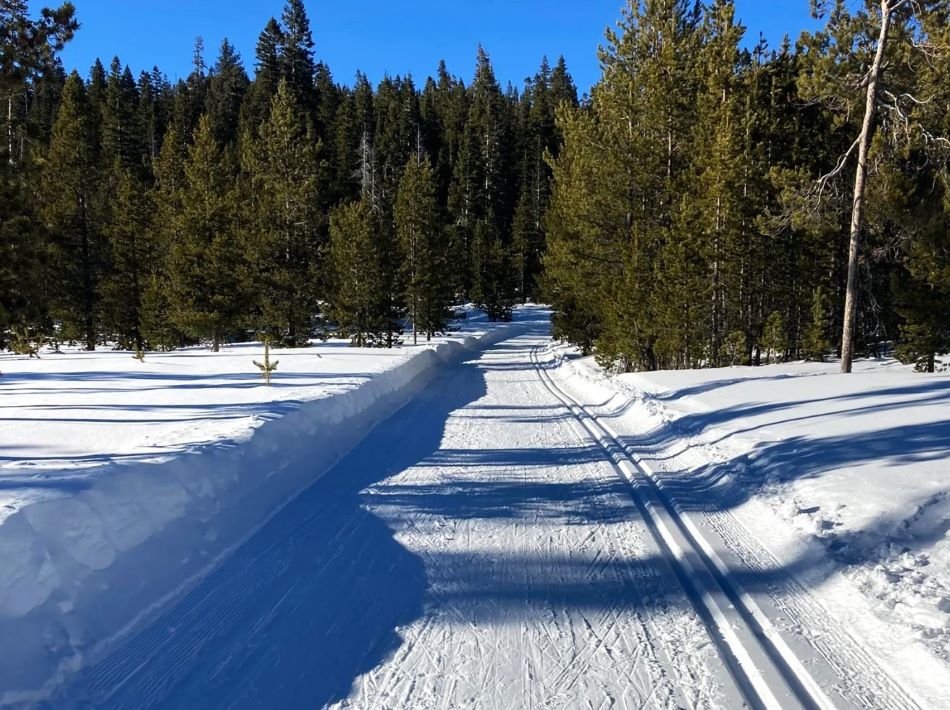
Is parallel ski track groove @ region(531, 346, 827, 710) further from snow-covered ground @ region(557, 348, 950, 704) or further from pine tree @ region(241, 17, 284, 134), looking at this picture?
pine tree @ region(241, 17, 284, 134)

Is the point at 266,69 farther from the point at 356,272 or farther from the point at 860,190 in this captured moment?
the point at 860,190

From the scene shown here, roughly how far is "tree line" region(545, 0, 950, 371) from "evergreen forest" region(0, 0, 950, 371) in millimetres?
85

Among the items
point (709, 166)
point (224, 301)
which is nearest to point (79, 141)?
point (224, 301)

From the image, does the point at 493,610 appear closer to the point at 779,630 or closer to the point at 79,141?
the point at 779,630

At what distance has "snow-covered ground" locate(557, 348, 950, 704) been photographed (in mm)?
4219

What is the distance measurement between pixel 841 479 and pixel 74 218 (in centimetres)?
3891

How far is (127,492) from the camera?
5445 mm

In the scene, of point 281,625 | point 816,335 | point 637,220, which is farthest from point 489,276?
point 281,625

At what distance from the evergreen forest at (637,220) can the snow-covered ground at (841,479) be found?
5.78 meters

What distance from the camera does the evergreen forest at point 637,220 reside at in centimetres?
1570

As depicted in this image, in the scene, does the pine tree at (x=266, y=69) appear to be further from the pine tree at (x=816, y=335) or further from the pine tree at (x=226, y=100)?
the pine tree at (x=816, y=335)

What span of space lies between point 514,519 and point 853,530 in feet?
10.3

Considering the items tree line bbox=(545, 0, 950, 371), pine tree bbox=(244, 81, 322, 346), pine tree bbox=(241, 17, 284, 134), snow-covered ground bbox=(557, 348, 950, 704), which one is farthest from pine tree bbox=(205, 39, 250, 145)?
snow-covered ground bbox=(557, 348, 950, 704)

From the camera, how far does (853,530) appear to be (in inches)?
212
